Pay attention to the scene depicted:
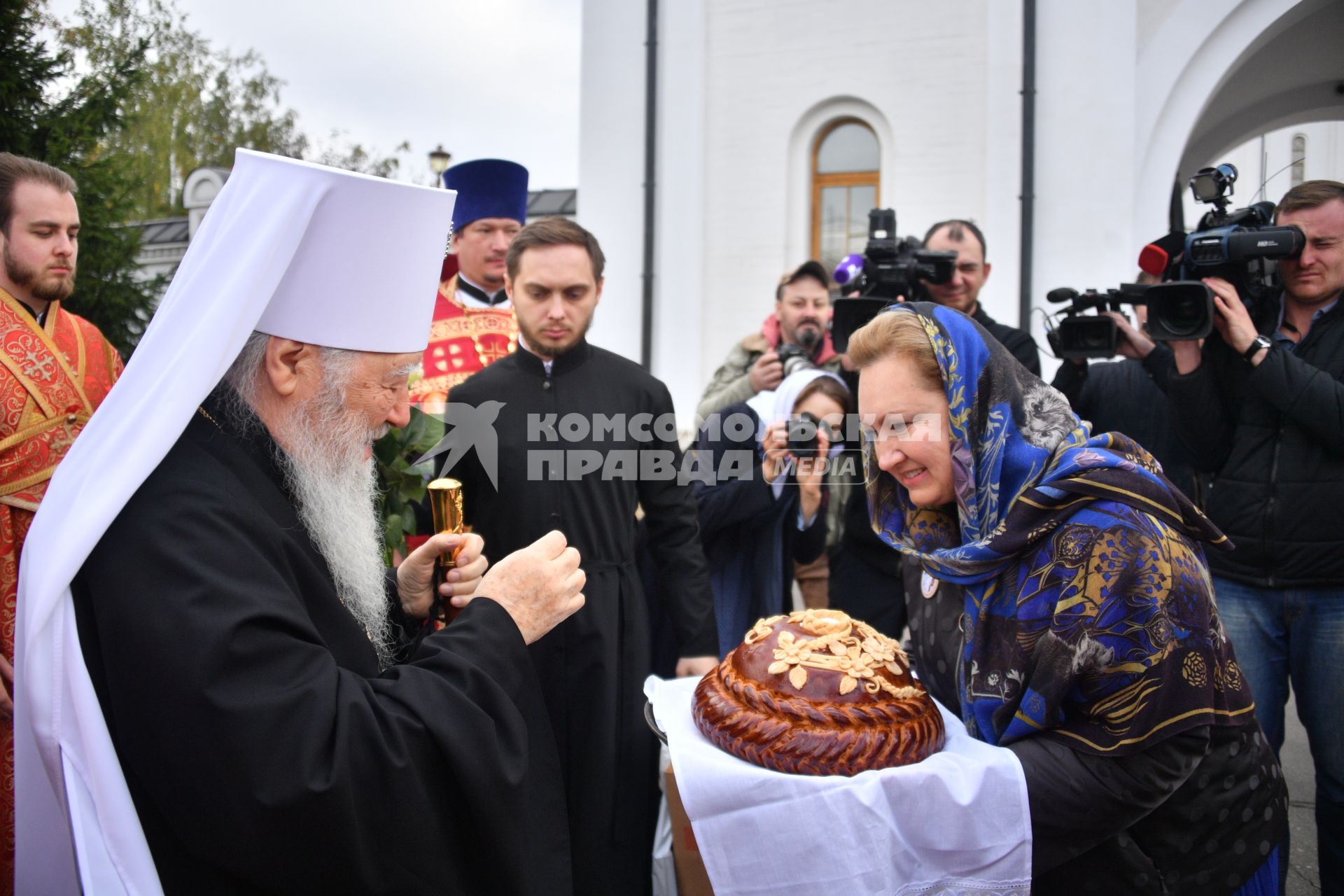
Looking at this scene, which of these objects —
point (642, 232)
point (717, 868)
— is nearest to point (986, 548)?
point (717, 868)

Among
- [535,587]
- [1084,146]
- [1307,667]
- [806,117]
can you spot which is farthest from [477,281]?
[1084,146]

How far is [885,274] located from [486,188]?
1.88 metres

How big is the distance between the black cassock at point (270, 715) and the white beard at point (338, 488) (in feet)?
0.24

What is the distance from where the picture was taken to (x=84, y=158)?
321 inches

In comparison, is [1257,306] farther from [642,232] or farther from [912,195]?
[642,232]

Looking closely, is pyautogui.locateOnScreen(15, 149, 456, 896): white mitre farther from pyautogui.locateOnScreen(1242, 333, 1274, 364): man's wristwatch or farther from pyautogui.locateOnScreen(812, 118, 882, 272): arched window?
pyautogui.locateOnScreen(812, 118, 882, 272): arched window

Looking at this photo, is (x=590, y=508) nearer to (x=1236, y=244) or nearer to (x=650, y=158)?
(x=1236, y=244)

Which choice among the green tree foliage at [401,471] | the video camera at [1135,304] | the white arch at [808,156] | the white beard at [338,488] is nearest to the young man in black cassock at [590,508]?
the green tree foliage at [401,471]

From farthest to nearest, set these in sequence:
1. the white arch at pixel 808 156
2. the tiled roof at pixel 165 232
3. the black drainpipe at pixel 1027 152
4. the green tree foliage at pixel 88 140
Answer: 1. the tiled roof at pixel 165 232
2. the white arch at pixel 808 156
3. the black drainpipe at pixel 1027 152
4. the green tree foliage at pixel 88 140

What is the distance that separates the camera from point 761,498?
364 cm

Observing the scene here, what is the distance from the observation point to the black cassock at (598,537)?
9.68 feet

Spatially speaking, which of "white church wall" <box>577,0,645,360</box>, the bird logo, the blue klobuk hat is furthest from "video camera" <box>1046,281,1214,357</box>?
"white church wall" <box>577,0,645,360</box>

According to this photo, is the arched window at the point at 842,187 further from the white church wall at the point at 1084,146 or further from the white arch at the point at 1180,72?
the white arch at the point at 1180,72

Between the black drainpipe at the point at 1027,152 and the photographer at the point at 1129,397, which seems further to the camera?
the black drainpipe at the point at 1027,152
